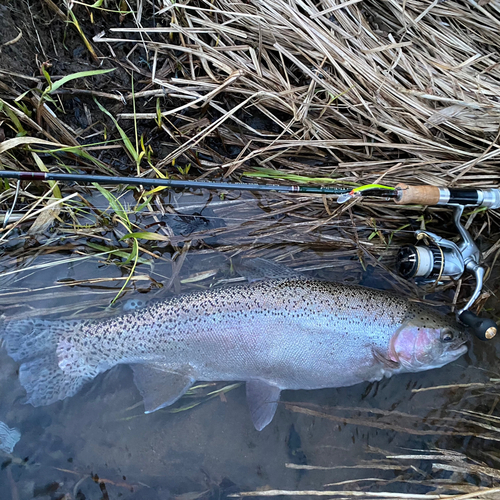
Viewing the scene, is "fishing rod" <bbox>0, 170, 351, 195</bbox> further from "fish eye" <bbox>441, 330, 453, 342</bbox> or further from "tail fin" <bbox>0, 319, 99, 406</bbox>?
"fish eye" <bbox>441, 330, 453, 342</bbox>

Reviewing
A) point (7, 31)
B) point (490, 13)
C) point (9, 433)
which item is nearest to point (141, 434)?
point (9, 433)

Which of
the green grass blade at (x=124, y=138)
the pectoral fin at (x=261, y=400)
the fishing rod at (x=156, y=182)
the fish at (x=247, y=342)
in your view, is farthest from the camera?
the green grass blade at (x=124, y=138)

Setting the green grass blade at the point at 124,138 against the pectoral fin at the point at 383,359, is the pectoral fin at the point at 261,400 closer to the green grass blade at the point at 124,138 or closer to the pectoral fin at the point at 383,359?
the pectoral fin at the point at 383,359

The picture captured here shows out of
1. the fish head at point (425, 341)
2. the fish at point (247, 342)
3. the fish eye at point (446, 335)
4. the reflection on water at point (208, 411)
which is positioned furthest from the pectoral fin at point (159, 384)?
the fish eye at point (446, 335)

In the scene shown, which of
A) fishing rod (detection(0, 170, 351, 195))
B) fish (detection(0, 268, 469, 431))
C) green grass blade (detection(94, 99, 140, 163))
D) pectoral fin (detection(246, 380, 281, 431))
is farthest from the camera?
green grass blade (detection(94, 99, 140, 163))

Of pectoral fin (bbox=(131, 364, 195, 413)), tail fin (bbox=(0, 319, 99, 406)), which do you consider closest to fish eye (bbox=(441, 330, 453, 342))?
pectoral fin (bbox=(131, 364, 195, 413))

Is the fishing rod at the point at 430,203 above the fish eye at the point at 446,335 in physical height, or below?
above

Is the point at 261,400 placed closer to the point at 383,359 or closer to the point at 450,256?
the point at 383,359
